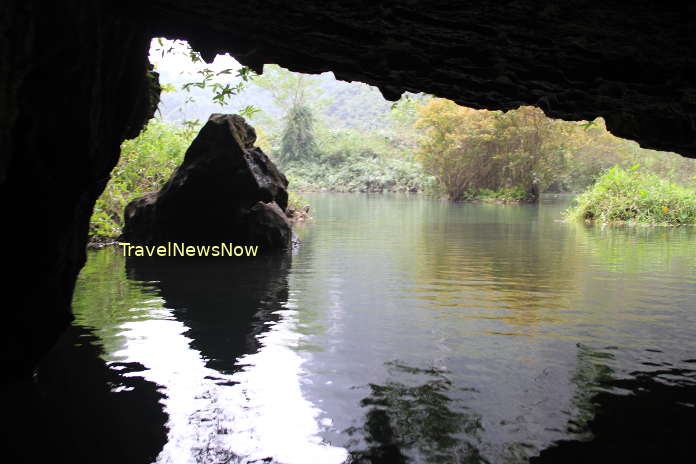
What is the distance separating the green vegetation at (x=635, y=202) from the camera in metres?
18.5

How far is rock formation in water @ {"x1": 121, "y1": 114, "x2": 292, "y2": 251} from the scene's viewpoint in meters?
11.2

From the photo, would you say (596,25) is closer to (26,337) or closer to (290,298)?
(26,337)

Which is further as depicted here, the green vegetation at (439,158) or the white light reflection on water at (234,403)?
the green vegetation at (439,158)

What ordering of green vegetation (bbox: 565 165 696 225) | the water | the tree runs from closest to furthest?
the water
green vegetation (bbox: 565 165 696 225)
the tree

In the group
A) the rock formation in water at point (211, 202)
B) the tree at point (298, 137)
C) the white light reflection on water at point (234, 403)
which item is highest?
the tree at point (298, 137)

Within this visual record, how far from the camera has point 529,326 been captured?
6094 mm

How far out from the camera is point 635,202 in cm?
Result: 1916

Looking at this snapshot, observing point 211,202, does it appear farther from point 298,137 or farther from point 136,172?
point 298,137

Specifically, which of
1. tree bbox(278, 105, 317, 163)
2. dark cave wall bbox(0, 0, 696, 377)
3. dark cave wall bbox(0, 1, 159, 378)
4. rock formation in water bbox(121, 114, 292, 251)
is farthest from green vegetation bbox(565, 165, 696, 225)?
tree bbox(278, 105, 317, 163)

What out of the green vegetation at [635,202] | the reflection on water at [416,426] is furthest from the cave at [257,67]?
the green vegetation at [635,202]

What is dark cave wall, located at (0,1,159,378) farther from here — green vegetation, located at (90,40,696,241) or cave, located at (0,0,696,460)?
green vegetation, located at (90,40,696,241)

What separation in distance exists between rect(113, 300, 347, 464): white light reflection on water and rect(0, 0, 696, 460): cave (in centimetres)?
96

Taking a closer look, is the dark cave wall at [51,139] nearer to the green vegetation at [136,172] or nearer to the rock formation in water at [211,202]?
the rock formation in water at [211,202]

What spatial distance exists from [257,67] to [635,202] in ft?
57.6
